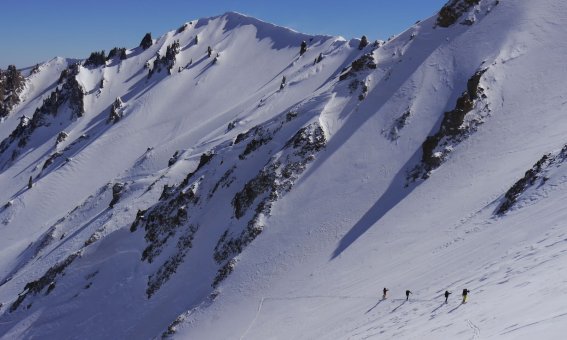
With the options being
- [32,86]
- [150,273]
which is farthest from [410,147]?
[32,86]

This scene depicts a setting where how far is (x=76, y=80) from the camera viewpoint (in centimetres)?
15075

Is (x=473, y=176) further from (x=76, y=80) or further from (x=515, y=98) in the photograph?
(x=76, y=80)

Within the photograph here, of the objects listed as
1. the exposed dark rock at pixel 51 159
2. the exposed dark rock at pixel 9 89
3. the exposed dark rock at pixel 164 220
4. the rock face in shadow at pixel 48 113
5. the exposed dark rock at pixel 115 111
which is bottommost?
the exposed dark rock at pixel 164 220

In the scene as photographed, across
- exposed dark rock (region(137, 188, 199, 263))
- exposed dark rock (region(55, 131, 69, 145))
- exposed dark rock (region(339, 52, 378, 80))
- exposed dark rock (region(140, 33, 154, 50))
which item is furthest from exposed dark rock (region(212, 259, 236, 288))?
exposed dark rock (region(140, 33, 154, 50))

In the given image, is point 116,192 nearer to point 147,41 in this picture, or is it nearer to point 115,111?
point 115,111

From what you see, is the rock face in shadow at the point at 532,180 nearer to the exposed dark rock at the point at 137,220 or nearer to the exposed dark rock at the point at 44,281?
the exposed dark rock at the point at 137,220

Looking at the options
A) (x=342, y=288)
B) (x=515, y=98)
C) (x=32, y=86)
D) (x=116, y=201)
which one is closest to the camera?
(x=342, y=288)

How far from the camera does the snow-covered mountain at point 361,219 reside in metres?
28.8

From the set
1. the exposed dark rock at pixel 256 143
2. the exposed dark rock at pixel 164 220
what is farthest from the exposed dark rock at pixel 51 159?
the exposed dark rock at pixel 256 143

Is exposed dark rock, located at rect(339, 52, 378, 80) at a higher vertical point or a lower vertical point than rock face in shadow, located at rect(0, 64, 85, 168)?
lower

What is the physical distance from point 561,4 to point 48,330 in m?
80.1

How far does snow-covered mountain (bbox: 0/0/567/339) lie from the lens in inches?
1133

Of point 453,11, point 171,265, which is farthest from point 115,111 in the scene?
point 453,11

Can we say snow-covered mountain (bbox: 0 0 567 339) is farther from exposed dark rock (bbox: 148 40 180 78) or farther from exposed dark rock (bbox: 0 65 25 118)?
exposed dark rock (bbox: 0 65 25 118)
